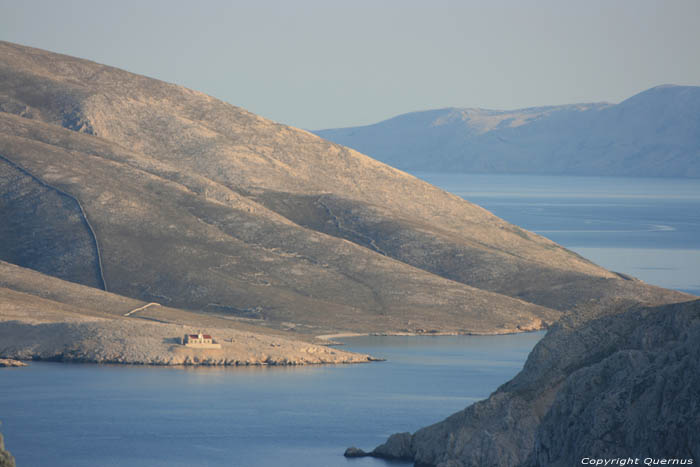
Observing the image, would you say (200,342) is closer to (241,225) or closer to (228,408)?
(228,408)

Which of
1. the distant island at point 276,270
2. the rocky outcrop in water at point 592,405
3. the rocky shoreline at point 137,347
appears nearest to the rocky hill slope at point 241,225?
the distant island at point 276,270

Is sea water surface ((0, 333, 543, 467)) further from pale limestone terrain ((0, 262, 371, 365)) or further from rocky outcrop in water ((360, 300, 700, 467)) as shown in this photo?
rocky outcrop in water ((360, 300, 700, 467))

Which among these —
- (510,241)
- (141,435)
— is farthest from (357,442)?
(510,241)

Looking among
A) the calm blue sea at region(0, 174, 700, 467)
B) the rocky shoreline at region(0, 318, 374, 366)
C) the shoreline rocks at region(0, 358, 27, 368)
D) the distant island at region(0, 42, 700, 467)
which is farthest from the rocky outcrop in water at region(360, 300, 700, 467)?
the rocky shoreline at region(0, 318, 374, 366)

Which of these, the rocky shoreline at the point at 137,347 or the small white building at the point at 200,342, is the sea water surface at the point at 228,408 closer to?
the rocky shoreline at the point at 137,347
